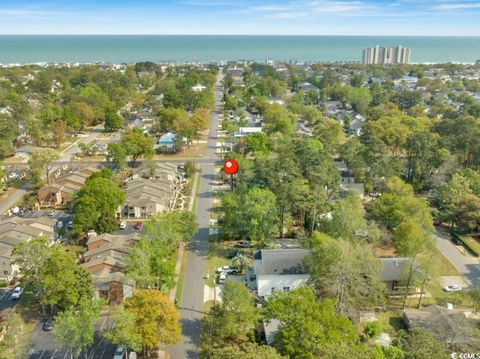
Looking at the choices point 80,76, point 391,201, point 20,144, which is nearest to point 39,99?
point 20,144

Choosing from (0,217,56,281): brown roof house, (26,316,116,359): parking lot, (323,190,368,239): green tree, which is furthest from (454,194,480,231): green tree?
(0,217,56,281): brown roof house

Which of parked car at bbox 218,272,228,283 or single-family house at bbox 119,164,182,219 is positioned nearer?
parked car at bbox 218,272,228,283

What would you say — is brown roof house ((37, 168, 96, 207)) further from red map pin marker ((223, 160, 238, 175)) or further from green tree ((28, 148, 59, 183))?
red map pin marker ((223, 160, 238, 175))

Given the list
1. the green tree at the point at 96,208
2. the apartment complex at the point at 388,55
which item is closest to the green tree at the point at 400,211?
the green tree at the point at 96,208

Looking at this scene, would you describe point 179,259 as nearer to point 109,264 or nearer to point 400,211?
point 109,264

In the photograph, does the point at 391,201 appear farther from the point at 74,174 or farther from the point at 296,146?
the point at 74,174

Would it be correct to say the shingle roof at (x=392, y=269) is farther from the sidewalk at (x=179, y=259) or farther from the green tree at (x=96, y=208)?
the green tree at (x=96, y=208)

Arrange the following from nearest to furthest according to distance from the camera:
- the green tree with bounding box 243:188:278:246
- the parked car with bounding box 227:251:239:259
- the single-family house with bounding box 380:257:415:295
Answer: the single-family house with bounding box 380:257:415:295 < the green tree with bounding box 243:188:278:246 < the parked car with bounding box 227:251:239:259

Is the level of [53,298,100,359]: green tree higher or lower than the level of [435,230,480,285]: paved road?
higher
